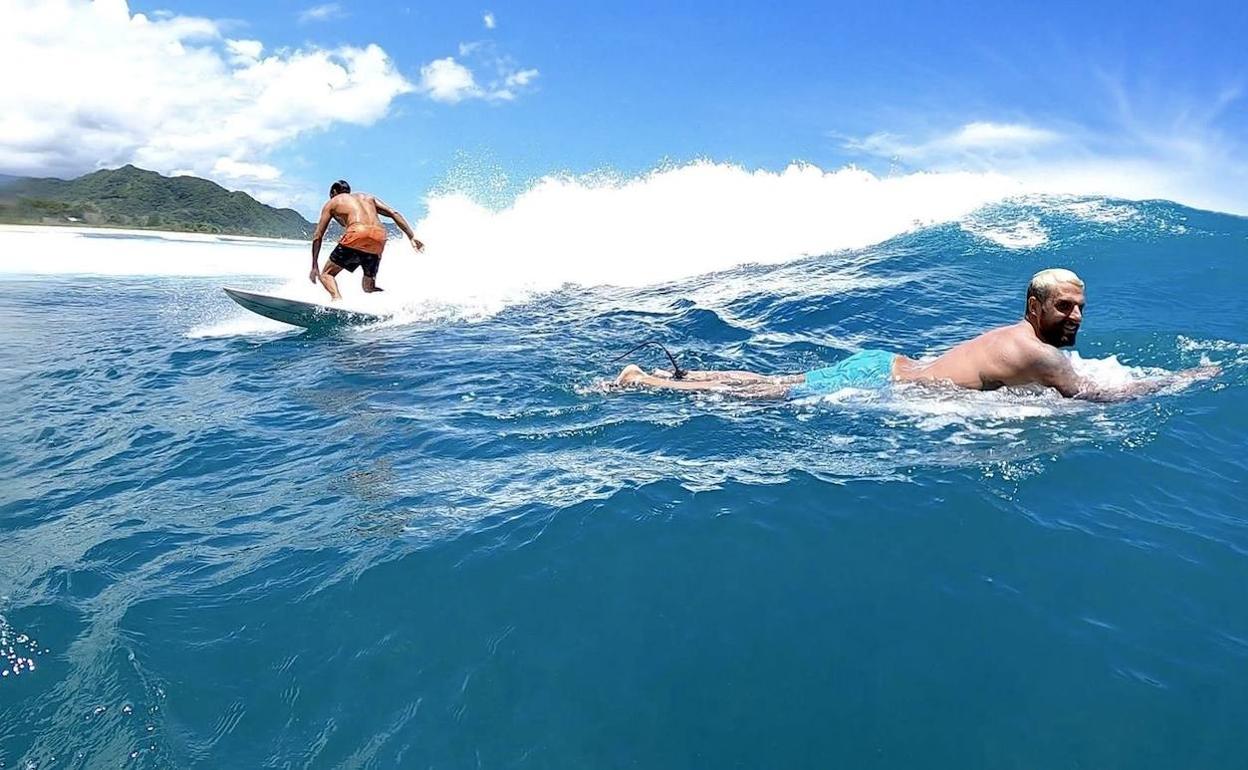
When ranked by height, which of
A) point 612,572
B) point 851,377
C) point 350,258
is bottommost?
point 612,572

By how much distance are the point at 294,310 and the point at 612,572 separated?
9300 mm

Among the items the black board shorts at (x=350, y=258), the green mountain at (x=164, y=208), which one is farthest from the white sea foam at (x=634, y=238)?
the green mountain at (x=164, y=208)

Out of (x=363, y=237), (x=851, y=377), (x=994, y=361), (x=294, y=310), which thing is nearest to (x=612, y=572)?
(x=851, y=377)

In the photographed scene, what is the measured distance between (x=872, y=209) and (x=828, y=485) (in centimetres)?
1806

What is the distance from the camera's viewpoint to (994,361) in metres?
5.65

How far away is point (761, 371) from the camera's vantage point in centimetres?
788

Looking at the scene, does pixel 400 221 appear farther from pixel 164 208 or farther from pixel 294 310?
pixel 164 208

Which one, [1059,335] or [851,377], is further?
[851,377]

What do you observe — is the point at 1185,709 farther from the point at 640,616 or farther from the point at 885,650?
the point at 640,616

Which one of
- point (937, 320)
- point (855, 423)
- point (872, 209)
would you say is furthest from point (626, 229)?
point (855, 423)

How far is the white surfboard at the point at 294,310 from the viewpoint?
35.4 ft

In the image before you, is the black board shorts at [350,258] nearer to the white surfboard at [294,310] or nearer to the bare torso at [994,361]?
the white surfboard at [294,310]

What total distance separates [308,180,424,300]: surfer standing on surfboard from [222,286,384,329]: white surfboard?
0.58 m

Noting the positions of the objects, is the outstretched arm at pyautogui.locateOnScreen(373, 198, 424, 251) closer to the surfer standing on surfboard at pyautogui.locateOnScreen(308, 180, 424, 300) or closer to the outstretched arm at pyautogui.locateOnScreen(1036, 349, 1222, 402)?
the surfer standing on surfboard at pyautogui.locateOnScreen(308, 180, 424, 300)
